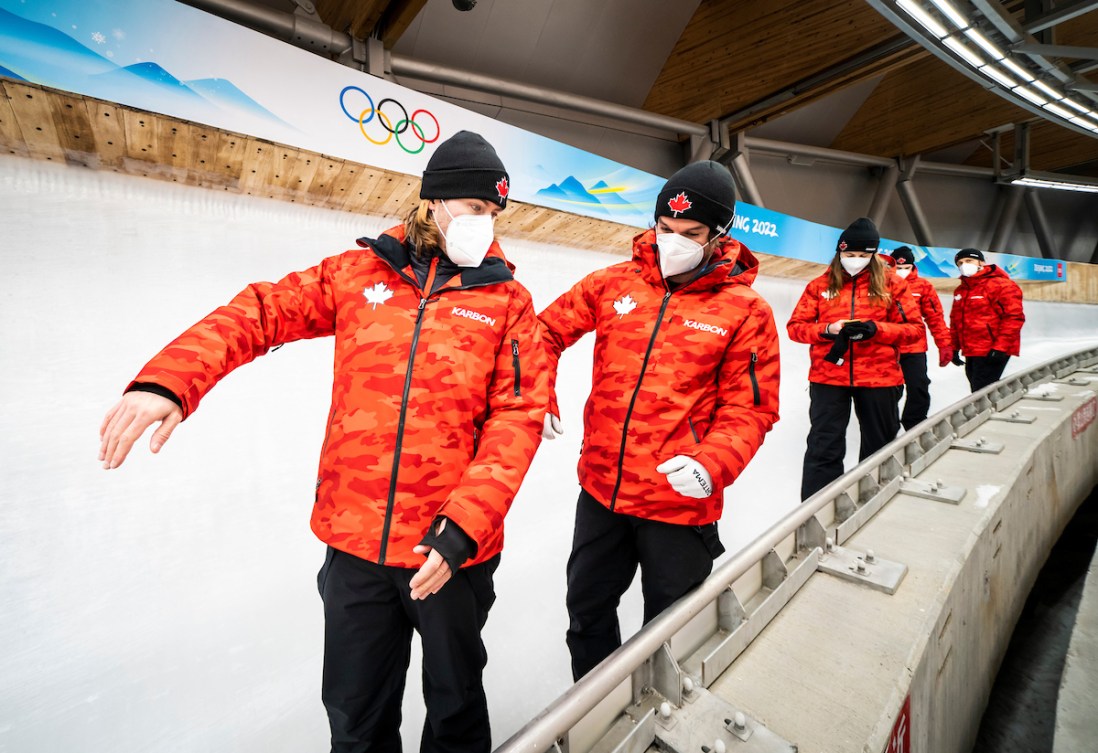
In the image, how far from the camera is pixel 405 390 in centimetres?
99

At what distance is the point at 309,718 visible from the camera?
153cm

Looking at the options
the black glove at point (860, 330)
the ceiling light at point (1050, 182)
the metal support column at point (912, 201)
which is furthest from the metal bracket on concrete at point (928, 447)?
the ceiling light at point (1050, 182)

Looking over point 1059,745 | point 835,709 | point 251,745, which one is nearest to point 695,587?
point 835,709

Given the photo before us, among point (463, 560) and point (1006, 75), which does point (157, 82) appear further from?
point (1006, 75)

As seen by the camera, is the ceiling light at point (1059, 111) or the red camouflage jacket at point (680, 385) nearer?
the red camouflage jacket at point (680, 385)

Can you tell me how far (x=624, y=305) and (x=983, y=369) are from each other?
14.3ft

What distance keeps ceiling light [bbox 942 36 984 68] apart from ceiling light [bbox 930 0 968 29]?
121mm

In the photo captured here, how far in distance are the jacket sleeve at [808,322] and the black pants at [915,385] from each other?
4.55 feet

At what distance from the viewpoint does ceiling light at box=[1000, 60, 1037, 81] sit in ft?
16.2

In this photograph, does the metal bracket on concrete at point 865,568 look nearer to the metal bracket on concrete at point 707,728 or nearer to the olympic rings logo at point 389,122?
the metal bracket on concrete at point 707,728

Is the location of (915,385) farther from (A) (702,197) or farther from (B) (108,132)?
(B) (108,132)

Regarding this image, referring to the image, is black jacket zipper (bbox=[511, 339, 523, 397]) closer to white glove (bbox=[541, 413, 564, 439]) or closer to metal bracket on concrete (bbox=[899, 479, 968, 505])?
white glove (bbox=[541, 413, 564, 439])

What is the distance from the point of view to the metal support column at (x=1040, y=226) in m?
13.3

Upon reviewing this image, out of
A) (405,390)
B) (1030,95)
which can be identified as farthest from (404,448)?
(1030,95)
